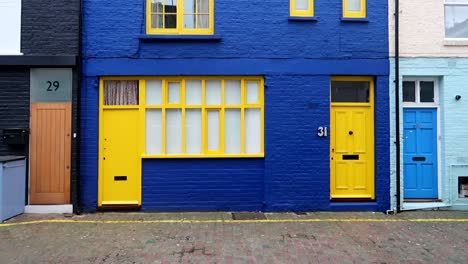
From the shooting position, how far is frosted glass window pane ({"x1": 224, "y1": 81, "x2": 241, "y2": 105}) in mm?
9391

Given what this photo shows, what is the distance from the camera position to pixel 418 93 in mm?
9719

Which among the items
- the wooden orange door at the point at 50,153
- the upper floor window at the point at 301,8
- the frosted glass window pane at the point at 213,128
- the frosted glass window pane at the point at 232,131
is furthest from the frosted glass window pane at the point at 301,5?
the wooden orange door at the point at 50,153

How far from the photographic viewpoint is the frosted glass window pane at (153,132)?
9.27m

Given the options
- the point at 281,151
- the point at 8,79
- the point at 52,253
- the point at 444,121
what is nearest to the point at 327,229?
the point at 281,151

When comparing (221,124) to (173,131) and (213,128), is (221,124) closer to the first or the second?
(213,128)

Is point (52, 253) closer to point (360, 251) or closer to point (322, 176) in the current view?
point (360, 251)

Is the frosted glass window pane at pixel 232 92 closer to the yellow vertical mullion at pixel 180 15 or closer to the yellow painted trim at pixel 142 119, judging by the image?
the yellow vertical mullion at pixel 180 15

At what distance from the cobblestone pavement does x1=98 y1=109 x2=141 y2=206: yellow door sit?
0.46 metres

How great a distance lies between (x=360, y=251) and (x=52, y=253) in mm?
4874

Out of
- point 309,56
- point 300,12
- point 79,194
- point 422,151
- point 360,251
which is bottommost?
point 360,251

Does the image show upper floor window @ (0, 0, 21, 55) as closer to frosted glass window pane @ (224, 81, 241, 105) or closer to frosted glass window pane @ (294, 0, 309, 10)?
frosted glass window pane @ (224, 81, 241, 105)

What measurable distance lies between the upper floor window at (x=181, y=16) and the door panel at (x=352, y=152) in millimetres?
3585

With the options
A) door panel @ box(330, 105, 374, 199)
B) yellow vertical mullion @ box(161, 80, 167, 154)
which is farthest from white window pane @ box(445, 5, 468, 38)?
yellow vertical mullion @ box(161, 80, 167, 154)

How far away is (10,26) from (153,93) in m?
3.46
